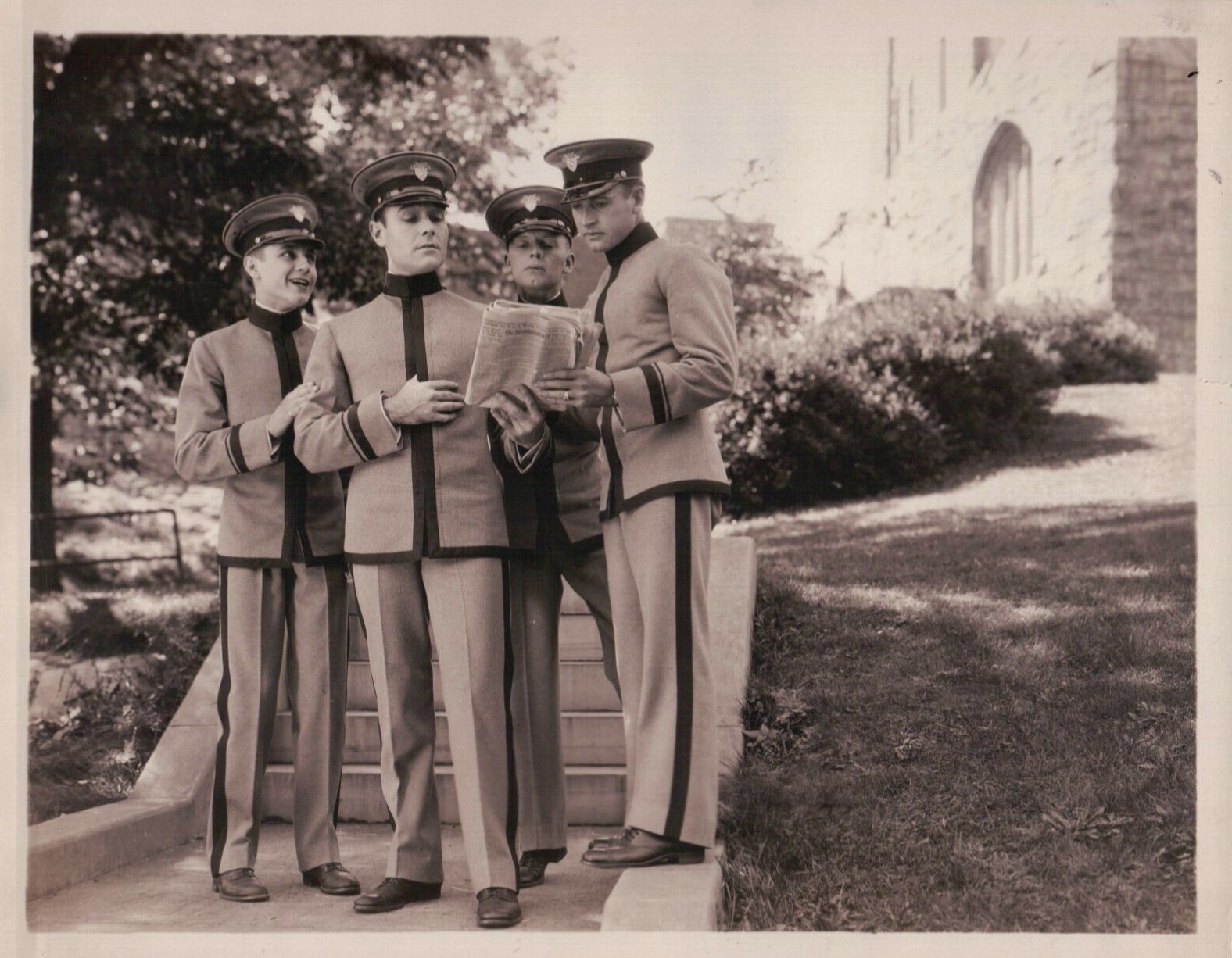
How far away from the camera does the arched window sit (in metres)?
9.28

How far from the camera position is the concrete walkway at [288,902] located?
441 cm

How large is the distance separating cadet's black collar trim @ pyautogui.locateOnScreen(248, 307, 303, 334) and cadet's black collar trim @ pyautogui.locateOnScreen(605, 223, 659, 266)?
1.24 meters

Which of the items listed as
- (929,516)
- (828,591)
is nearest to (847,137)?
(828,591)

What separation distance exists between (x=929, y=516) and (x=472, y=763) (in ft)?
14.8

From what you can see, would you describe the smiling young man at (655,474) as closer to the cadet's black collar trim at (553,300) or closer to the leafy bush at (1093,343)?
the cadet's black collar trim at (553,300)

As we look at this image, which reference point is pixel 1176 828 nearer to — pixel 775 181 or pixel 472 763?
pixel 472 763

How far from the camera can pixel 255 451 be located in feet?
15.7

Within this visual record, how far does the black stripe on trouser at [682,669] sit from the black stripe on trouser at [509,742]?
0.51 metres

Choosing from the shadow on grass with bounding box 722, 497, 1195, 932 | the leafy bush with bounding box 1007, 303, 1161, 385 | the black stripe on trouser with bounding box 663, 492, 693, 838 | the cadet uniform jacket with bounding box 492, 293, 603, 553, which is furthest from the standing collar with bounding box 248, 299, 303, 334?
the leafy bush with bounding box 1007, 303, 1161, 385

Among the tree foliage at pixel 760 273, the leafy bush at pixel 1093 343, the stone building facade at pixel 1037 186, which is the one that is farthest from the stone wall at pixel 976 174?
the tree foliage at pixel 760 273

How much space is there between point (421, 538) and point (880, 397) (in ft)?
17.7

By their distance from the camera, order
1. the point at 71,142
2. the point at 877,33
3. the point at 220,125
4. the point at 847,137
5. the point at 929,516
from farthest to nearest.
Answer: the point at 220,125 < the point at 929,516 < the point at 71,142 < the point at 847,137 < the point at 877,33

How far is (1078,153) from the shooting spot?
906 cm

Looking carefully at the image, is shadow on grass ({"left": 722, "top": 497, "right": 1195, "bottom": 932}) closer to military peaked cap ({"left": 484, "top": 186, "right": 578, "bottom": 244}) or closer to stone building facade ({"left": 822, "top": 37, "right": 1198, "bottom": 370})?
stone building facade ({"left": 822, "top": 37, "right": 1198, "bottom": 370})
